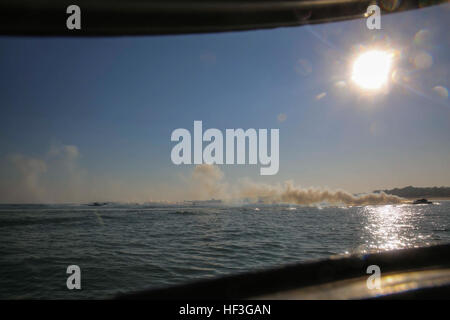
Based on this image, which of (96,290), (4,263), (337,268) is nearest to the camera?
(337,268)

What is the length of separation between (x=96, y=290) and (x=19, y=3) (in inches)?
253

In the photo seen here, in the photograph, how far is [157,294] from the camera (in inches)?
68.4

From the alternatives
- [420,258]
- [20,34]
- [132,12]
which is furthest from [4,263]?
[420,258]

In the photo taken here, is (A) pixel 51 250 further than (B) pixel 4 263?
Yes
